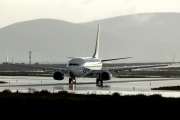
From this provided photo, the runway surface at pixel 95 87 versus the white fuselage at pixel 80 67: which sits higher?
the white fuselage at pixel 80 67

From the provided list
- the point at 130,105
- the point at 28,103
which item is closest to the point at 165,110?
the point at 130,105

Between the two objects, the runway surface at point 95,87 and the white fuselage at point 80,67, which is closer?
the runway surface at point 95,87

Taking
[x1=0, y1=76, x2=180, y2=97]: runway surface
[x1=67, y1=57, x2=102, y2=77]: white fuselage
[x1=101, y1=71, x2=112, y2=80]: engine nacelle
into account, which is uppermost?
[x1=67, y1=57, x2=102, y2=77]: white fuselage

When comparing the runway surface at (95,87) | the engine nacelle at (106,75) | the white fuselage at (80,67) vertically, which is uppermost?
the white fuselage at (80,67)

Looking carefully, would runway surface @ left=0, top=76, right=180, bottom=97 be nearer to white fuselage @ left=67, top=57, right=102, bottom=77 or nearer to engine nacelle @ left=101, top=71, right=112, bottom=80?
engine nacelle @ left=101, top=71, right=112, bottom=80

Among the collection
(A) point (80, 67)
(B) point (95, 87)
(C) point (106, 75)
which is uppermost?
(A) point (80, 67)

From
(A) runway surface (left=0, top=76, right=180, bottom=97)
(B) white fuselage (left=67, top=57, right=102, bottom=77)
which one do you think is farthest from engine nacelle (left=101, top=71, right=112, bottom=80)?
(B) white fuselage (left=67, top=57, right=102, bottom=77)

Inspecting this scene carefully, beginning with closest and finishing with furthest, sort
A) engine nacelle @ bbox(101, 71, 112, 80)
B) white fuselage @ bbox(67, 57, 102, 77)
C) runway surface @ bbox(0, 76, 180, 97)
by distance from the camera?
runway surface @ bbox(0, 76, 180, 97) < engine nacelle @ bbox(101, 71, 112, 80) < white fuselage @ bbox(67, 57, 102, 77)

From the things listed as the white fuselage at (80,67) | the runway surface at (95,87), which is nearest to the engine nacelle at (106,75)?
the runway surface at (95,87)

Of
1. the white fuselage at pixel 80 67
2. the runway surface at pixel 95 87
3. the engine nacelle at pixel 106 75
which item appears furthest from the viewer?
the white fuselage at pixel 80 67

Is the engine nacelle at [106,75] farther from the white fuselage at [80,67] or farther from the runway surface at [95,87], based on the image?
the white fuselage at [80,67]

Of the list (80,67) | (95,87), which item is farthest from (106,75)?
(95,87)

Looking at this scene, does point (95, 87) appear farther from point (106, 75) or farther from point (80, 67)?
point (80, 67)

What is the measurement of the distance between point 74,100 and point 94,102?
173 cm
